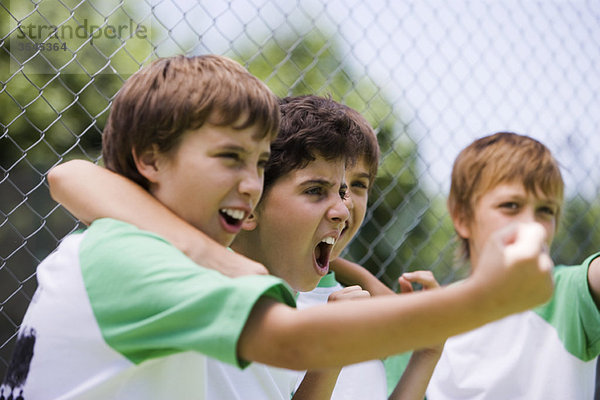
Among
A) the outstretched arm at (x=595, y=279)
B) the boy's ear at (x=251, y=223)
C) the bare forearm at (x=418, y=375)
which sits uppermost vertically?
the boy's ear at (x=251, y=223)

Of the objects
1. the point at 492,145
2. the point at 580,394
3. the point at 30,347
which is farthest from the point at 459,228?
the point at 30,347

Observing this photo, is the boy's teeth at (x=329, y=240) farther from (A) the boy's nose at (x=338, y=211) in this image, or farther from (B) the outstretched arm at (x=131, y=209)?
(B) the outstretched arm at (x=131, y=209)

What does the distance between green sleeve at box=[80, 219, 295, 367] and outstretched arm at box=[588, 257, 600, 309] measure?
1.08 metres

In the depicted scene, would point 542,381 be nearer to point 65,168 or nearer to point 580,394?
point 580,394

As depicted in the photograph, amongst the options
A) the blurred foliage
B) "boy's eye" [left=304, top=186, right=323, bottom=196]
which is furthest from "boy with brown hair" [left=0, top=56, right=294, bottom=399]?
the blurred foliage

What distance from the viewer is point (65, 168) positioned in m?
1.06

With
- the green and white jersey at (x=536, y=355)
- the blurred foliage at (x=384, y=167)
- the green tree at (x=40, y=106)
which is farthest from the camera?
the blurred foliage at (x=384, y=167)

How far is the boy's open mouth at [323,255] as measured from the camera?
1.50m

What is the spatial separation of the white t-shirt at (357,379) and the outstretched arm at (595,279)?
1.70 ft

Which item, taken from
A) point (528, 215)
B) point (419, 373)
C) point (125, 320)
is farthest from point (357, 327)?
point (528, 215)

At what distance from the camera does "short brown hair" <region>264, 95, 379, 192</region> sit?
1460 mm

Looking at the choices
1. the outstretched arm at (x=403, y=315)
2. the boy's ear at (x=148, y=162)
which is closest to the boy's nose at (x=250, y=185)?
the boy's ear at (x=148, y=162)

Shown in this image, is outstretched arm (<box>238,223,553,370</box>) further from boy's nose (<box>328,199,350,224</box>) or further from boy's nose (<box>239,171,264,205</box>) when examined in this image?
boy's nose (<box>328,199,350,224</box>)

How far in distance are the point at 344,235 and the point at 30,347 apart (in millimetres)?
932
